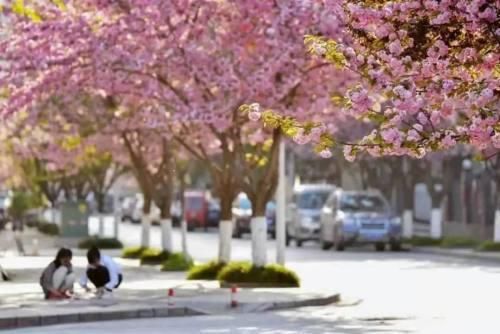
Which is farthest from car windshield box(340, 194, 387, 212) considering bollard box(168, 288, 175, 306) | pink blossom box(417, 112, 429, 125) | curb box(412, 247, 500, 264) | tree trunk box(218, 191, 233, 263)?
pink blossom box(417, 112, 429, 125)

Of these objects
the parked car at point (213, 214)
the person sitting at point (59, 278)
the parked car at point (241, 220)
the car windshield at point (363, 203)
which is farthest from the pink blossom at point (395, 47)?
the parked car at point (213, 214)

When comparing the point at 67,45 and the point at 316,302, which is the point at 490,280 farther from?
the point at 67,45

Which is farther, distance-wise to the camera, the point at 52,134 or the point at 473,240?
the point at 473,240

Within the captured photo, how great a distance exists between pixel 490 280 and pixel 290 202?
28608 millimetres

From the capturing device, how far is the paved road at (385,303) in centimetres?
1938

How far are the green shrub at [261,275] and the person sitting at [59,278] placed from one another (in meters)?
4.29

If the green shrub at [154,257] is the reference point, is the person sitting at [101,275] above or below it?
below

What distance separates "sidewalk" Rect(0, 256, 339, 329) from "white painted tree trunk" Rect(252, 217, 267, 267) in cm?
96

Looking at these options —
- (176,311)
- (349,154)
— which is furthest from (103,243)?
(349,154)

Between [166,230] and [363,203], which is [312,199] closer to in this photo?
[363,203]

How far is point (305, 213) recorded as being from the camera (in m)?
53.6

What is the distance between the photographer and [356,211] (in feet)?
153

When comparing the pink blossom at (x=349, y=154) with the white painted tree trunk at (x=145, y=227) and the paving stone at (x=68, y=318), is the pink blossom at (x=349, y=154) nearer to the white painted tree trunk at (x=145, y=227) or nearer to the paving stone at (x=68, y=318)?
the paving stone at (x=68, y=318)

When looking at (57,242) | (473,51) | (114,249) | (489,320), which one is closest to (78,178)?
(57,242)
